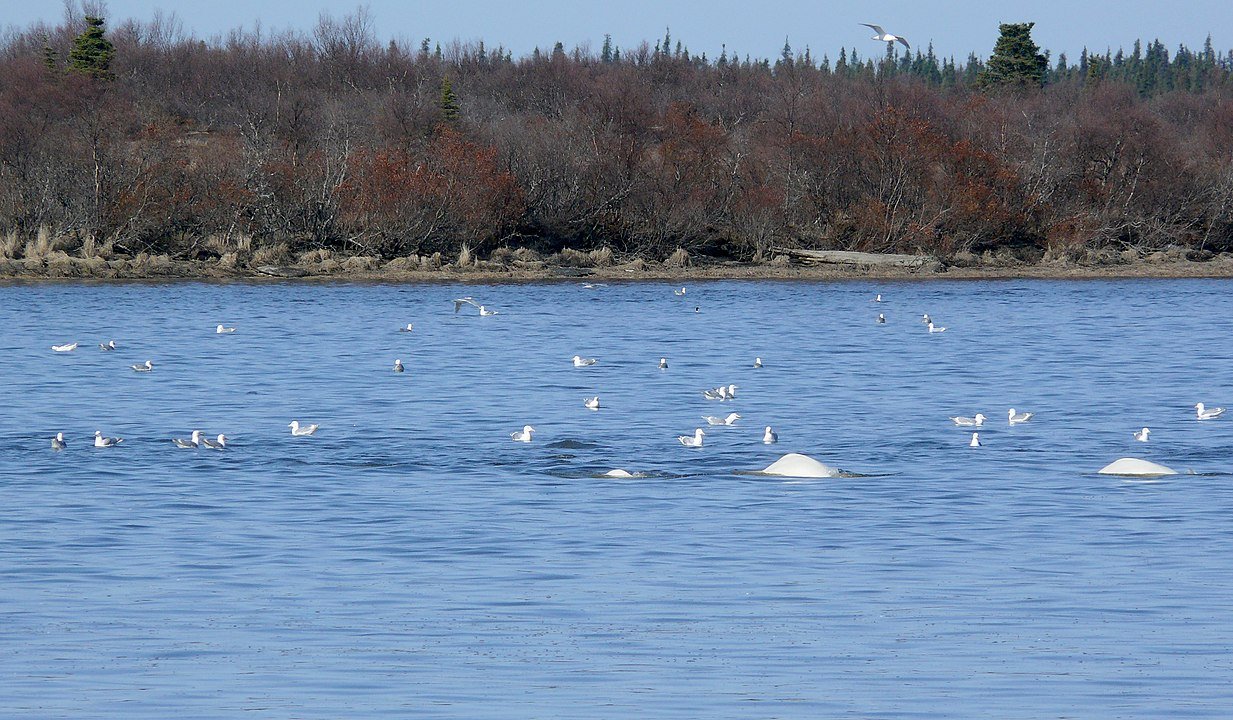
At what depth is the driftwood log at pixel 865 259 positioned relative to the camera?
53.2 meters

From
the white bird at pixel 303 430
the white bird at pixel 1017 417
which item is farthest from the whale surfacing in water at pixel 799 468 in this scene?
the white bird at pixel 303 430

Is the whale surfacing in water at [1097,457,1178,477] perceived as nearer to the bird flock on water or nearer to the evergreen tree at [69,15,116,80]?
the bird flock on water

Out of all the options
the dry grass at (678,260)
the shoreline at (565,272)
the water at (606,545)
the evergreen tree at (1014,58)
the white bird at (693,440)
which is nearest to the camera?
the water at (606,545)

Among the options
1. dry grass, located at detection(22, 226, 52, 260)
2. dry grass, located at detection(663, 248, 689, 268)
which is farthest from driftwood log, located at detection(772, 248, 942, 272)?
dry grass, located at detection(22, 226, 52, 260)

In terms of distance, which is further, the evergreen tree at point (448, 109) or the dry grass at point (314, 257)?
the evergreen tree at point (448, 109)

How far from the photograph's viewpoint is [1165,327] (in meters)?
37.8

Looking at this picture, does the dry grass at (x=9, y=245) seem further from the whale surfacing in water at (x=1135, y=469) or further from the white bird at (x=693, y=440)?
the whale surfacing in water at (x=1135, y=469)

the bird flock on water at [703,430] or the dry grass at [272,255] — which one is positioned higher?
the dry grass at [272,255]

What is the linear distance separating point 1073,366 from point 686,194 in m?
24.9

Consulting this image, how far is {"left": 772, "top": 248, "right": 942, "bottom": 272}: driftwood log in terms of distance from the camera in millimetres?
53250

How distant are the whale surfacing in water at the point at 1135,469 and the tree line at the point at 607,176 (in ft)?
117

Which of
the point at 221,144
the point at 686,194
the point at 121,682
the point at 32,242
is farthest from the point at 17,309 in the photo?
the point at 121,682

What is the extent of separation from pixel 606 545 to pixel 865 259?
41.4 metres

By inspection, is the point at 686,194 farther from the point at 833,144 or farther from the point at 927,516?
the point at 927,516
